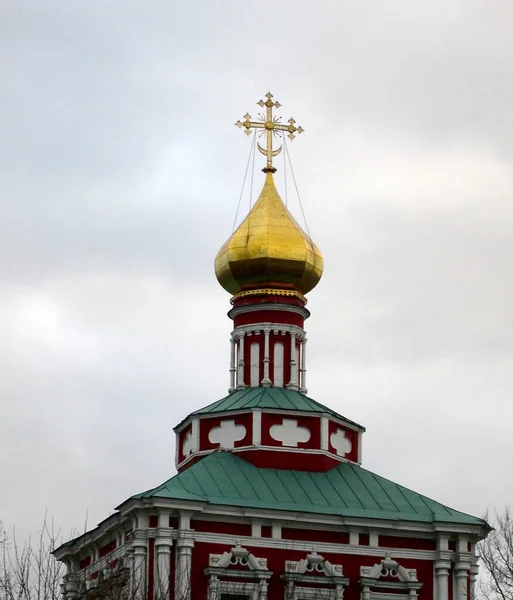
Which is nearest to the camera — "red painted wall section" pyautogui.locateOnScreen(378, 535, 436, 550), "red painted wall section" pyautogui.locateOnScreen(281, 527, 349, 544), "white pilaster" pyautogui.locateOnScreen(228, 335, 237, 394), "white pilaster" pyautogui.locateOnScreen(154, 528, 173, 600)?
"white pilaster" pyautogui.locateOnScreen(154, 528, 173, 600)

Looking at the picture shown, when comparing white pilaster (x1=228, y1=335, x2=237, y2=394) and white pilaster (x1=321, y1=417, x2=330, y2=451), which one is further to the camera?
white pilaster (x1=228, y1=335, x2=237, y2=394)

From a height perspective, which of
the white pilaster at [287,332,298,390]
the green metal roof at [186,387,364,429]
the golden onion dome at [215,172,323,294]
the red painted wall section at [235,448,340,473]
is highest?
the golden onion dome at [215,172,323,294]

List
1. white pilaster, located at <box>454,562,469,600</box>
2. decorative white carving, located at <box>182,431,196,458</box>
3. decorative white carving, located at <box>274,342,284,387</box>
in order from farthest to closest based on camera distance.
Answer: decorative white carving, located at <box>274,342,284,387</box> < decorative white carving, located at <box>182,431,196,458</box> < white pilaster, located at <box>454,562,469,600</box>

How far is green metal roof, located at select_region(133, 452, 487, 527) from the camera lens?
119ft

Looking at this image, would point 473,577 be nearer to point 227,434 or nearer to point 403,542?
point 403,542

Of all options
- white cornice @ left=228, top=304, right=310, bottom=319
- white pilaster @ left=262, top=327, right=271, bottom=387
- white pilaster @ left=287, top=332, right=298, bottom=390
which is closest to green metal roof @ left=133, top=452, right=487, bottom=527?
white pilaster @ left=262, top=327, right=271, bottom=387

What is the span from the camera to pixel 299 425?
38469 millimetres

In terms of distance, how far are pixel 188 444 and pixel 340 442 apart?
10.2ft

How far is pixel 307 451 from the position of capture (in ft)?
125

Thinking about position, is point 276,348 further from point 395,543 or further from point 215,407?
point 395,543

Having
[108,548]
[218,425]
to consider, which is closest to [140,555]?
[108,548]

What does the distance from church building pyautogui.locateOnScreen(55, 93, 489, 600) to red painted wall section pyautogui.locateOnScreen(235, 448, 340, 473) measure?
2 centimetres

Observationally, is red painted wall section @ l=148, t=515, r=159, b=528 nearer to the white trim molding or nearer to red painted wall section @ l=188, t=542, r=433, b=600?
red painted wall section @ l=188, t=542, r=433, b=600

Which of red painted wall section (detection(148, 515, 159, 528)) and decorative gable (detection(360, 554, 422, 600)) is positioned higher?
red painted wall section (detection(148, 515, 159, 528))
